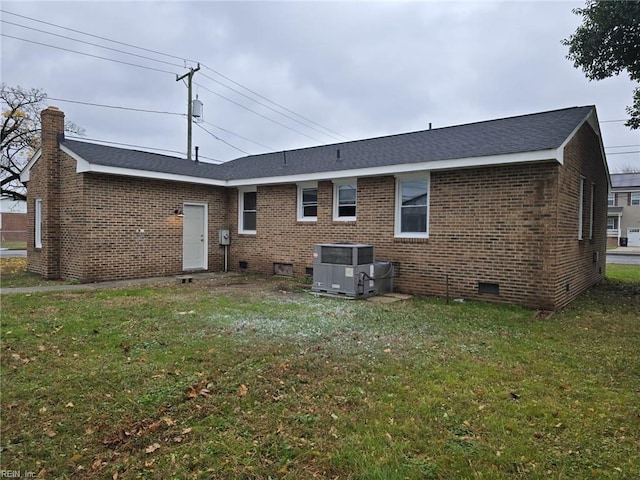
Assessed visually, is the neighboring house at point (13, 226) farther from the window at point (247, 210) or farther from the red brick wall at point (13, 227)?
the window at point (247, 210)

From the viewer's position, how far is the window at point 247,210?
1352 centimetres

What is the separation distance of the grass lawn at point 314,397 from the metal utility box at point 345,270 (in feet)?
7.20

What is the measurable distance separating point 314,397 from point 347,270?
5.40 meters

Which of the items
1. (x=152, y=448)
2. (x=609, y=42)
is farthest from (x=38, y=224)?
(x=609, y=42)

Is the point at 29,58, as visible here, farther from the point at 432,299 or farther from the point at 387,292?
the point at 432,299

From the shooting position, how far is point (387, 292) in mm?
9688

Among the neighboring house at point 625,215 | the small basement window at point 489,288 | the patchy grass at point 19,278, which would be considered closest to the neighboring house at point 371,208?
the small basement window at point 489,288

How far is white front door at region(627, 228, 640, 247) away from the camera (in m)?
37.2

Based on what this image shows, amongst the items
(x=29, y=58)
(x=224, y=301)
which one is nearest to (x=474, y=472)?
(x=224, y=301)

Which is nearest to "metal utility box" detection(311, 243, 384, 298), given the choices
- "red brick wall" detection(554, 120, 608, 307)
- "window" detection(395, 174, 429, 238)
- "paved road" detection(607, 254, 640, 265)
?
"window" detection(395, 174, 429, 238)

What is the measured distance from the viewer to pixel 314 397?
361cm

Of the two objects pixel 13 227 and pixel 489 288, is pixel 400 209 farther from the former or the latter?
pixel 13 227

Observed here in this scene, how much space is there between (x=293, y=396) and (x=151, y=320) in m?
3.66

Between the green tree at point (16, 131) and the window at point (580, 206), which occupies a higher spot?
the green tree at point (16, 131)
